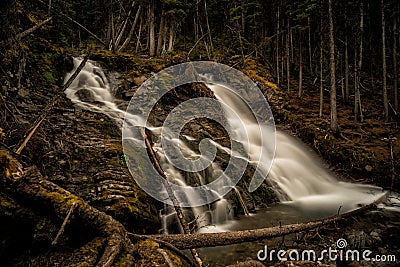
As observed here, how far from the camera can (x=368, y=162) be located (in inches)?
422

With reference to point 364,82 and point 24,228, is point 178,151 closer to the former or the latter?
point 24,228

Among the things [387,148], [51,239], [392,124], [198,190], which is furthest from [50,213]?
[392,124]

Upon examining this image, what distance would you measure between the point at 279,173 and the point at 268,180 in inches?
43.6

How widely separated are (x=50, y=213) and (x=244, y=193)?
599cm

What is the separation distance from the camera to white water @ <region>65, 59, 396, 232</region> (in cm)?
714

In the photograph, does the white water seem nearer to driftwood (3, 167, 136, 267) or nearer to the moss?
driftwood (3, 167, 136, 267)

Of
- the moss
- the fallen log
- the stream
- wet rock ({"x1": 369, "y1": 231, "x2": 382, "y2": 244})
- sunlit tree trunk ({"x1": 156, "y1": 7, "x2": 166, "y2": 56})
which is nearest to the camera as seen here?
the moss

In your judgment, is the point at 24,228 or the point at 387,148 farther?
the point at 387,148

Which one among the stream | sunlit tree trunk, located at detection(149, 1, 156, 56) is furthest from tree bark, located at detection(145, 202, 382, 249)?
sunlit tree trunk, located at detection(149, 1, 156, 56)

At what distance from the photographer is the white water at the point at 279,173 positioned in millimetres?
7145

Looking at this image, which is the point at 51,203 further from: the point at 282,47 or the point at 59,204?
the point at 282,47

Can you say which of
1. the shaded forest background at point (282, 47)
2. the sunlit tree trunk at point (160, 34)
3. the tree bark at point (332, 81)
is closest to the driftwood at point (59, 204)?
the shaded forest background at point (282, 47)

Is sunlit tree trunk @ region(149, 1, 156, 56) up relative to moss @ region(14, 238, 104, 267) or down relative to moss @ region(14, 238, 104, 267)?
up

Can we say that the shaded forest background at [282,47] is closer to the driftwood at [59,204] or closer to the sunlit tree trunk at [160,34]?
the sunlit tree trunk at [160,34]
